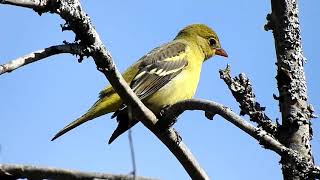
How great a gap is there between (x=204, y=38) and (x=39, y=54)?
21.6ft

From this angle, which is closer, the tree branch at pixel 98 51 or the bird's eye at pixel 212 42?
the tree branch at pixel 98 51

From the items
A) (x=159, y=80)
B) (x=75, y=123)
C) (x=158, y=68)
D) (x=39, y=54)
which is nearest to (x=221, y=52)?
(x=158, y=68)

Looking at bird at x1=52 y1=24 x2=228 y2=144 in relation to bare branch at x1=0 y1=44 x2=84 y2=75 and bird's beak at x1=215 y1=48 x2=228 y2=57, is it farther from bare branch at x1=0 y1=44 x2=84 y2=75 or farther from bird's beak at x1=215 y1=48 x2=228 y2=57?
bare branch at x1=0 y1=44 x2=84 y2=75

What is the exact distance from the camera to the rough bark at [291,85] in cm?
345

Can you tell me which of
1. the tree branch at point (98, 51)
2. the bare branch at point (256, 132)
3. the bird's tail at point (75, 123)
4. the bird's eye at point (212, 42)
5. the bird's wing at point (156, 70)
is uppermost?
the bird's eye at point (212, 42)

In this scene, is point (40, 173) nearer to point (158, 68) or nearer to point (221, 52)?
point (158, 68)

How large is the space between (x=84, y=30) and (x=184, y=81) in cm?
454

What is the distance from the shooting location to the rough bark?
3.45 m

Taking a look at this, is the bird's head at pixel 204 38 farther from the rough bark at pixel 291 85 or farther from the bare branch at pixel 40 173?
the bare branch at pixel 40 173

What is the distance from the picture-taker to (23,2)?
3.44m

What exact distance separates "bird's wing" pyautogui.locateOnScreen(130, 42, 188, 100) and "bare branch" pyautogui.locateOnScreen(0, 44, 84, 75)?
414 cm

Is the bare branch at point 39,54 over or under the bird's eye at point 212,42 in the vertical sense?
under

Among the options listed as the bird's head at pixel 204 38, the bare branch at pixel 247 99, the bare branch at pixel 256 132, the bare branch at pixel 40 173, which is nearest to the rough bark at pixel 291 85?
the bare branch at pixel 256 132

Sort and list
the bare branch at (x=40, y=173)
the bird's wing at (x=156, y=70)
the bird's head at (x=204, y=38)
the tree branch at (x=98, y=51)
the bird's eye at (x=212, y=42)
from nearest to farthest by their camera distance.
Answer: the bare branch at (x=40, y=173)
the tree branch at (x=98, y=51)
the bird's wing at (x=156, y=70)
the bird's head at (x=204, y=38)
the bird's eye at (x=212, y=42)
